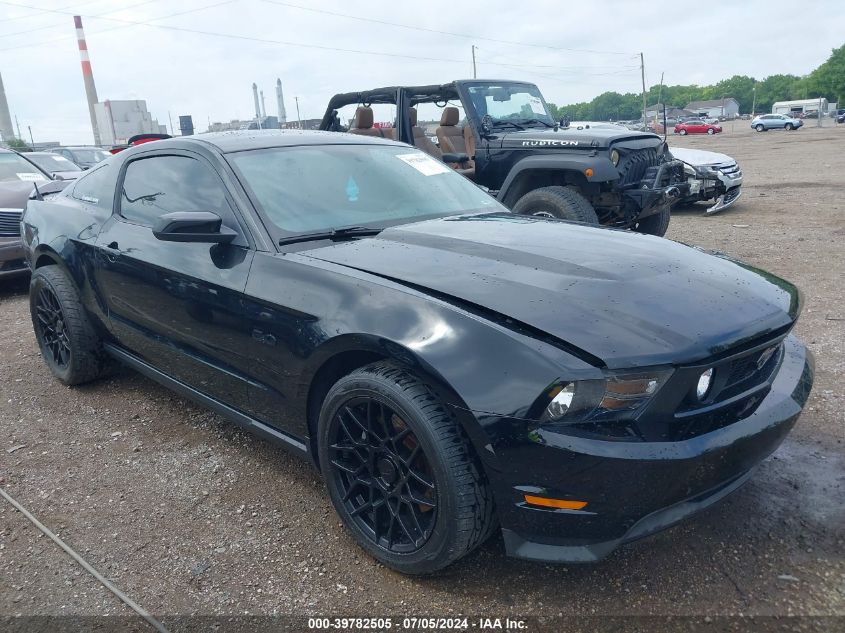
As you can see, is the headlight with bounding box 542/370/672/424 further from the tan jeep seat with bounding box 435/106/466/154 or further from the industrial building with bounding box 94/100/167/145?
the industrial building with bounding box 94/100/167/145

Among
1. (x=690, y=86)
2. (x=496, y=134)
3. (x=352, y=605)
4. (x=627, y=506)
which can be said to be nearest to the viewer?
(x=627, y=506)

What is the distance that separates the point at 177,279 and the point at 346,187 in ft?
2.88

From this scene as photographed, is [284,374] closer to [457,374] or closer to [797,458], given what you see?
[457,374]

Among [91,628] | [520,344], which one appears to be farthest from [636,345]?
[91,628]

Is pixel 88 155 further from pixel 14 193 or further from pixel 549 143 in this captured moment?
pixel 549 143

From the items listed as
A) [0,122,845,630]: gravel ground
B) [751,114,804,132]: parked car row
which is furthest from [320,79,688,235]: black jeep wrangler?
[751,114,804,132]: parked car row

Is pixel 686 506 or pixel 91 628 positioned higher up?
pixel 686 506

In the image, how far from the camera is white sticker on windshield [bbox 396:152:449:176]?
11.8 ft

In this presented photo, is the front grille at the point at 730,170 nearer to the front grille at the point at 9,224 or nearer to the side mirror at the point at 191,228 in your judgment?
the side mirror at the point at 191,228

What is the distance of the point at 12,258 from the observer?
21.6 feet

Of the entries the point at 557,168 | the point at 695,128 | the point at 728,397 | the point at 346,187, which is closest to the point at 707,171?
the point at 557,168

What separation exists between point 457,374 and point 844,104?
301ft

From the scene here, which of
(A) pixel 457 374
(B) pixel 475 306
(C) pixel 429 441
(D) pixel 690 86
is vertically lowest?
(C) pixel 429 441

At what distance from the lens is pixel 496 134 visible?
23.7 feet
